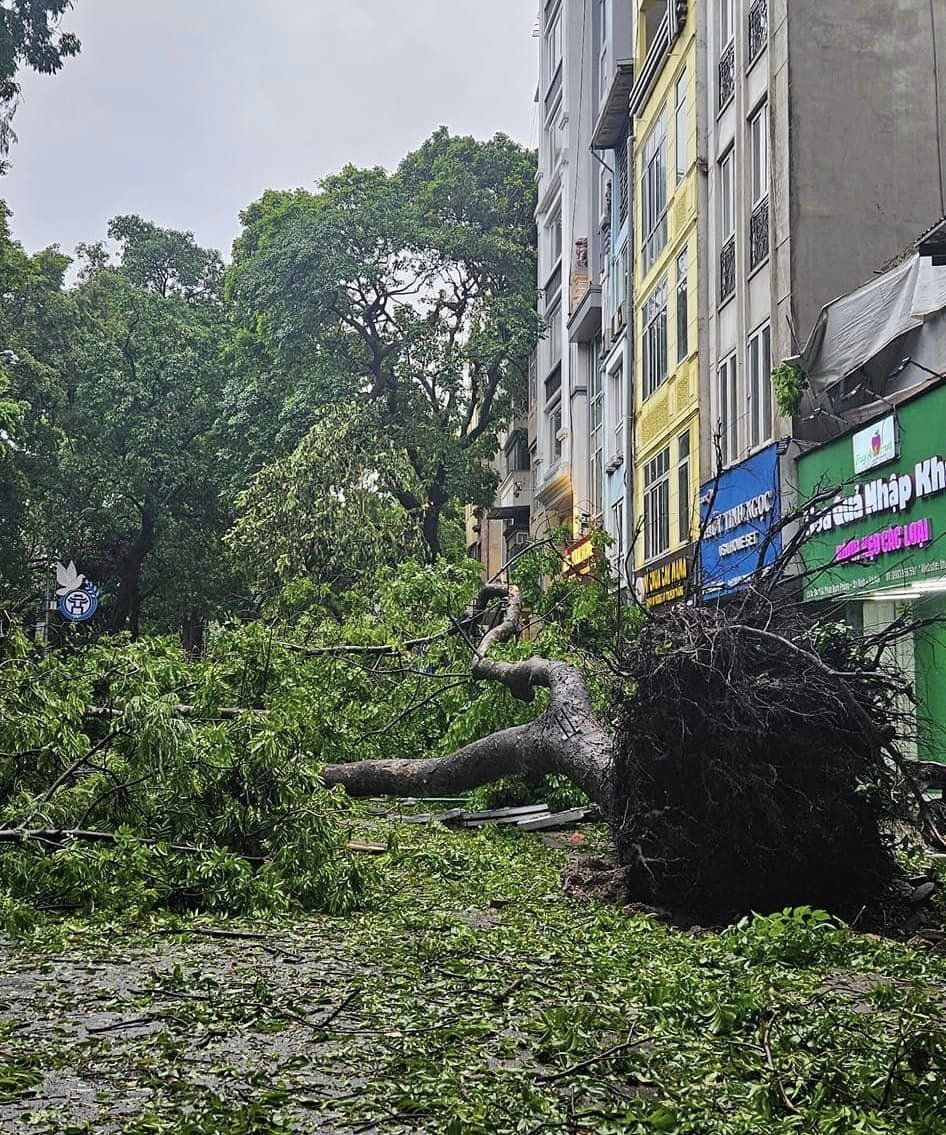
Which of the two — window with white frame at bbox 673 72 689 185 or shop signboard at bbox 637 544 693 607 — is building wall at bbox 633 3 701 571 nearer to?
window with white frame at bbox 673 72 689 185

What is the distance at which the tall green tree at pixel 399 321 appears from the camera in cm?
3447

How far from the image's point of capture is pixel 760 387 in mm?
19984

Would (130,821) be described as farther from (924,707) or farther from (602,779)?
(924,707)

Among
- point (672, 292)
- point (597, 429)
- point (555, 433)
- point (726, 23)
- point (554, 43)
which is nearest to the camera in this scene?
point (726, 23)

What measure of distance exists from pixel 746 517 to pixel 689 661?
39.7 feet

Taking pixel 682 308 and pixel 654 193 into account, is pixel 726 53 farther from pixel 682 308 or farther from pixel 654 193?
pixel 654 193

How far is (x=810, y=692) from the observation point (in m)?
7.98

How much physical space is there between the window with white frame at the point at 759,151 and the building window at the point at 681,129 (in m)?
3.33

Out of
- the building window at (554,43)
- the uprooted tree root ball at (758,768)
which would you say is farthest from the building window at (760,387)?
the building window at (554,43)

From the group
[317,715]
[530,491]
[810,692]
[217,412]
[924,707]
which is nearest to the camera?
[810,692]

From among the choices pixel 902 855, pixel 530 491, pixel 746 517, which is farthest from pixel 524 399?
pixel 902 855

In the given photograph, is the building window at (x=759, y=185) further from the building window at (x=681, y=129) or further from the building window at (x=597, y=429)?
the building window at (x=597, y=429)

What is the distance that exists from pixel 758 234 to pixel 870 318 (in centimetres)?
434

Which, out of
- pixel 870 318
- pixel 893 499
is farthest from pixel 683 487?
pixel 893 499
